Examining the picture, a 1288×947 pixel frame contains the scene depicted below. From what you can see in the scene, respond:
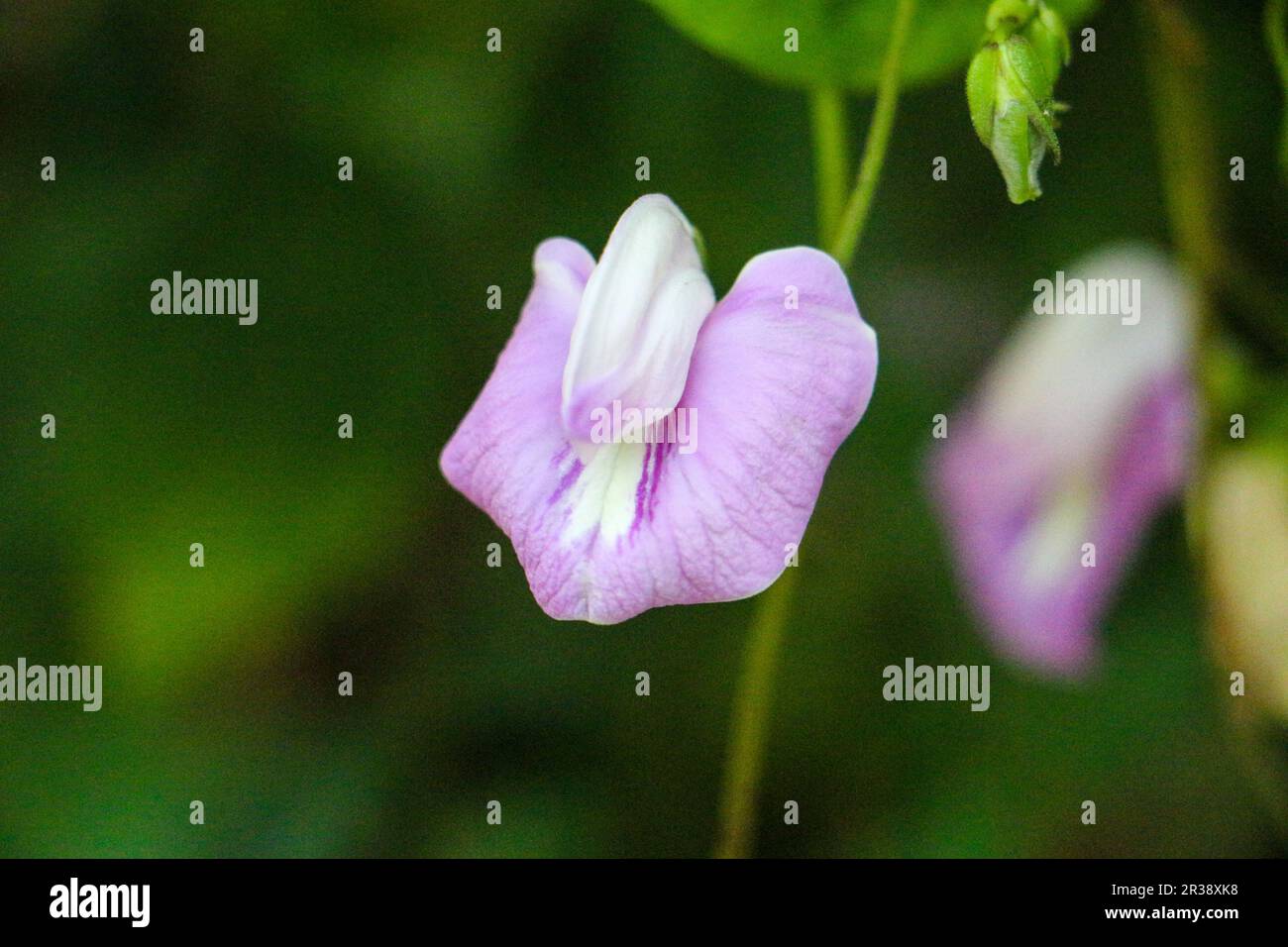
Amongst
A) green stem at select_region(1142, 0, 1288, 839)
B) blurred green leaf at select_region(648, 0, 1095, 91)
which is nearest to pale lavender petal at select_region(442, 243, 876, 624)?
blurred green leaf at select_region(648, 0, 1095, 91)

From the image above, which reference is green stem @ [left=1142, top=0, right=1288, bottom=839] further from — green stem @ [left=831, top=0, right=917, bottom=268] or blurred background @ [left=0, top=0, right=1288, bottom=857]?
green stem @ [left=831, top=0, right=917, bottom=268]

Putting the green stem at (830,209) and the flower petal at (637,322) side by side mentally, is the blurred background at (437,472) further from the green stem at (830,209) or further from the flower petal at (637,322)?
the flower petal at (637,322)

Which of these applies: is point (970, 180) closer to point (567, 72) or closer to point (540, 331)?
point (567, 72)

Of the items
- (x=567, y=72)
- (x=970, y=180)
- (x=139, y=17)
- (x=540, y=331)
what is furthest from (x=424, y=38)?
(x=540, y=331)

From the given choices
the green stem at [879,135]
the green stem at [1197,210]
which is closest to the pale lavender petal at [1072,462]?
the green stem at [1197,210]

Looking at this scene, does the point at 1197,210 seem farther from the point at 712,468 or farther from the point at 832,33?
the point at 712,468
